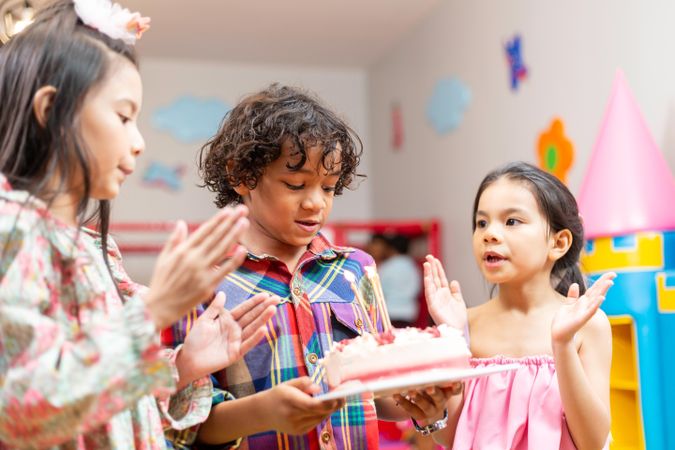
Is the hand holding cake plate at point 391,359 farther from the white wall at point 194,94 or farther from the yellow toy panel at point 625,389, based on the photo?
the white wall at point 194,94

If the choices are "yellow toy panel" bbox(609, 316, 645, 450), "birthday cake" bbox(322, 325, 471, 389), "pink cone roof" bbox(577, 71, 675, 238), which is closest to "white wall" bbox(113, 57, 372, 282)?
"pink cone roof" bbox(577, 71, 675, 238)

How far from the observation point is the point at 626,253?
222 cm

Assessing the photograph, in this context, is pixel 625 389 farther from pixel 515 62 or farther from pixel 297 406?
pixel 515 62

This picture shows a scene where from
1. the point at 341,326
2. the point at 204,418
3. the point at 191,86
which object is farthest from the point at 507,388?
the point at 191,86

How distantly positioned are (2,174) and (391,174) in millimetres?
4989

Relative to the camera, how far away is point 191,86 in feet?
19.6

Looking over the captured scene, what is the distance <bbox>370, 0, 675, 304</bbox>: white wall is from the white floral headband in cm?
179

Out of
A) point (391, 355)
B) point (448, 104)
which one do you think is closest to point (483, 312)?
point (391, 355)

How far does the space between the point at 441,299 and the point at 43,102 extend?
2.96 feet

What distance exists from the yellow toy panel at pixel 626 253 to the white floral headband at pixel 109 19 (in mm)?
1619

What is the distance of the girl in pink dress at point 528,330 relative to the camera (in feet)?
4.45

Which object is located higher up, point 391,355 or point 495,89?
point 495,89

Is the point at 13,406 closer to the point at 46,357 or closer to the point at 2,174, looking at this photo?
the point at 46,357

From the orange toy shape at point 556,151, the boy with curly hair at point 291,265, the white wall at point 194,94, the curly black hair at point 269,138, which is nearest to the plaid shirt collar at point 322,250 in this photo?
the boy with curly hair at point 291,265
